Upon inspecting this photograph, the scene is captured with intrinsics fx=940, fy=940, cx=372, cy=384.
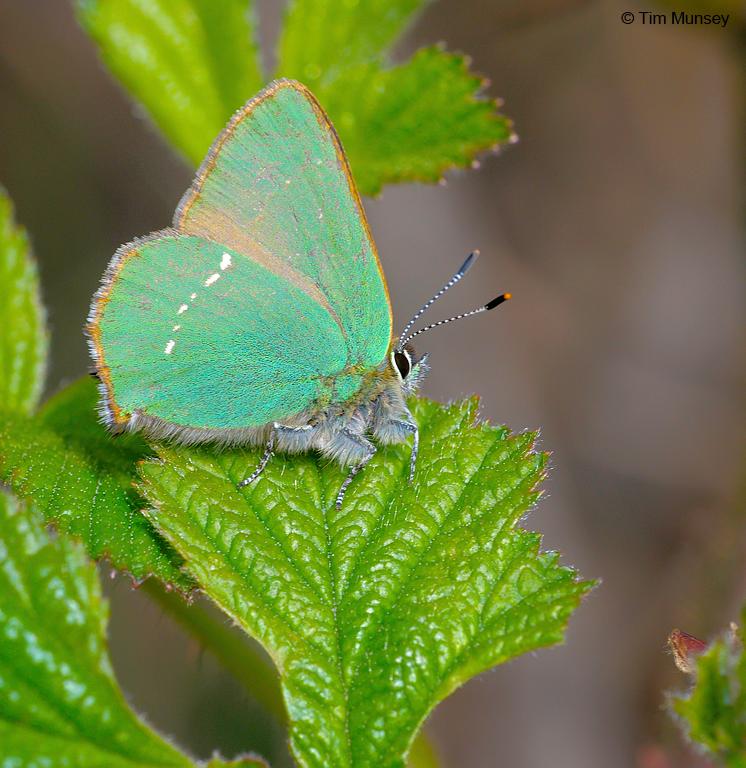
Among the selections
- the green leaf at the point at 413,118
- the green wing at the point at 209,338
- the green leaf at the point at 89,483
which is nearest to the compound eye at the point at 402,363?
the green wing at the point at 209,338

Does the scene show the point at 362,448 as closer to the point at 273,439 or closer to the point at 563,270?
the point at 273,439

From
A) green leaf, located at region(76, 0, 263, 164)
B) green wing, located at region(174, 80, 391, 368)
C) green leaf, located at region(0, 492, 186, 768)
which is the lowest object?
green leaf, located at region(0, 492, 186, 768)

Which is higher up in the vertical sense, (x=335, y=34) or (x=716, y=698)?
(x=335, y=34)

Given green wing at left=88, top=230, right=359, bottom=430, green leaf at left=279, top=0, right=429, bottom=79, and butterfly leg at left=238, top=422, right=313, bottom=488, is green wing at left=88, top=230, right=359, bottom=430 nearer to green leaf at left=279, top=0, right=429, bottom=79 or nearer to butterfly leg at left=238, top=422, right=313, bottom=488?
butterfly leg at left=238, top=422, right=313, bottom=488

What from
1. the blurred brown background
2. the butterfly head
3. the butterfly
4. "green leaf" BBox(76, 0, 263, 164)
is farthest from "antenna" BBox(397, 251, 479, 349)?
the blurred brown background

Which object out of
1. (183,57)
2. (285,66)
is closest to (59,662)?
(285,66)

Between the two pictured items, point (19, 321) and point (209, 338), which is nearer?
point (209, 338)

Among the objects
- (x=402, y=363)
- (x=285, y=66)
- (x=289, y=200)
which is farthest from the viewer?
(x=285, y=66)
